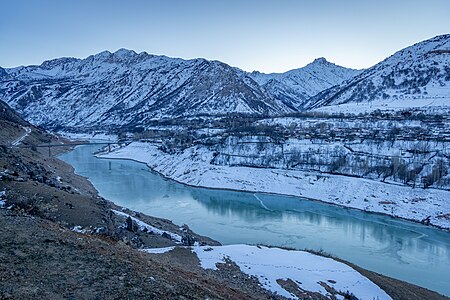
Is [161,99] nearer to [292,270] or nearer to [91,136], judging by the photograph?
[91,136]

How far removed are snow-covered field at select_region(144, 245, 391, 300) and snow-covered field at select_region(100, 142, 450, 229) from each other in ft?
76.6

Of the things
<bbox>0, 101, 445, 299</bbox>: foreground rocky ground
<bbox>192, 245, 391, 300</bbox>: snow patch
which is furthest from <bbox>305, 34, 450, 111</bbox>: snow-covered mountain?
<bbox>0, 101, 445, 299</bbox>: foreground rocky ground

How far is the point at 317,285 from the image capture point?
42.1 feet

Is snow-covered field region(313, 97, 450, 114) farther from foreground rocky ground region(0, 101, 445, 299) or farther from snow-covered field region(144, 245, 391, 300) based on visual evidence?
foreground rocky ground region(0, 101, 445, 299)

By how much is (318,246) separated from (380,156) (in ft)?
86.3

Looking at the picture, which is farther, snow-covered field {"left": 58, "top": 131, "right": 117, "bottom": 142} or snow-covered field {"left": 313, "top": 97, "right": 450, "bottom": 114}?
snow-covered field {"left": 58, "top": 131, "right": 117, "bottom": 142}

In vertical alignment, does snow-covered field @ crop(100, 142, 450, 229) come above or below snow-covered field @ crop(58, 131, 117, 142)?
below

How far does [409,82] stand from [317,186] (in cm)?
9265

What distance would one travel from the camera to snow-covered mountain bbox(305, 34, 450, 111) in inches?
4018

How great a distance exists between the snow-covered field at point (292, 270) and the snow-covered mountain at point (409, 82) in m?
90.3

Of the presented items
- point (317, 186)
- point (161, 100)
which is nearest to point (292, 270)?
point (317, 186)

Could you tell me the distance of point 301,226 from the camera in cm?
3138

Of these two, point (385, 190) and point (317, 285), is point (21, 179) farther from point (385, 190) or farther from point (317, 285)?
point (385, 190)

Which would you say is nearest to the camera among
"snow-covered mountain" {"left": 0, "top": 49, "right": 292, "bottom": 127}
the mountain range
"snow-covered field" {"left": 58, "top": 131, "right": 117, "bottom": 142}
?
the mountain range
